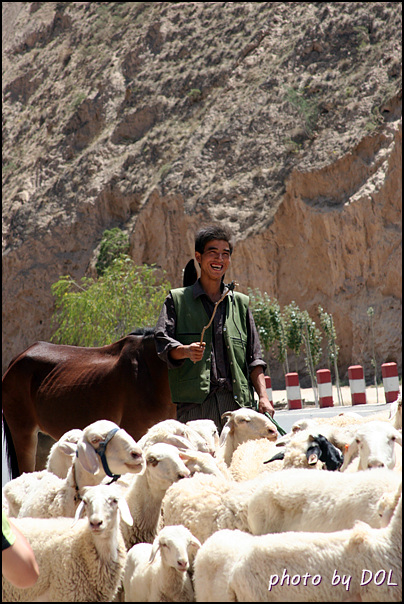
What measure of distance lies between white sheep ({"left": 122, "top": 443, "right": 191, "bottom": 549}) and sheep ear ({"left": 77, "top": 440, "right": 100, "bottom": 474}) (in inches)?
9.8

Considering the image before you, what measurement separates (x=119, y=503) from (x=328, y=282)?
2165cm

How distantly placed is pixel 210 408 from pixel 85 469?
3.58 ft

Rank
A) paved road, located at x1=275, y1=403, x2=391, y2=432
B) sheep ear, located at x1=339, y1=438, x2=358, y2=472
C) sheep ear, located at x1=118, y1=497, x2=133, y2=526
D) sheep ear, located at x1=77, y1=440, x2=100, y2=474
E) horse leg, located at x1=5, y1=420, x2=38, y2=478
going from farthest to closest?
paved road, located at x1=275, y1=403, x2=391, y2=432 → horse leg, located at x1=5, y1=420, x2=38, y2=478 → sheep ear, located at x1=77, y1=440, x2=100, y2=474 → sheep ear, located at x1=339, y1=438, x2=358, y2=472 → sheep ear, located at x1=118, y1=497, x2=133, y2=526

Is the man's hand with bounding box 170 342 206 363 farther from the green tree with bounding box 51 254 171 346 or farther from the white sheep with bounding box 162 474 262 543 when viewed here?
the green tree with bounding box 51 254 171 346

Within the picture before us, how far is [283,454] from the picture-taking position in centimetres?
374

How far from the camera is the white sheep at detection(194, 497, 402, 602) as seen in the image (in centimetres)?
221

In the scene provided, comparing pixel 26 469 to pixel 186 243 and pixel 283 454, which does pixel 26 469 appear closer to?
pixel 283 454

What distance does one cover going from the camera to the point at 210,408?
4.46m

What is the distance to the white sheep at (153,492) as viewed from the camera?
3492 mm

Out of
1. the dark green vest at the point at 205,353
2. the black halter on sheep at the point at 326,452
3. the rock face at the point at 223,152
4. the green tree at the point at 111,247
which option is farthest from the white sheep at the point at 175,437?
the green tree at the point at 111,247

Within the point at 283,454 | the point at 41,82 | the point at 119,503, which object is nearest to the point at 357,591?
the point at 119,503

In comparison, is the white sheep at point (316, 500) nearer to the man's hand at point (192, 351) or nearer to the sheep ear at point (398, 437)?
the sheep ear at point (398, 437)

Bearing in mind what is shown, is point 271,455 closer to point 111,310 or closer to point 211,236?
point 211,236

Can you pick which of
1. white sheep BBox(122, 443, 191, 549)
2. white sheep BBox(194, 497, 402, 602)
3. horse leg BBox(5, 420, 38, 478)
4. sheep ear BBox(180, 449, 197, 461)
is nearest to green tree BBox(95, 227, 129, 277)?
horse leg BBox(5, 420, 38, 478)
